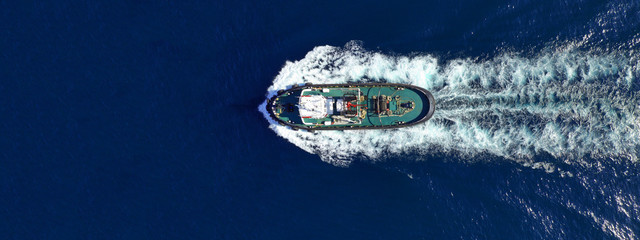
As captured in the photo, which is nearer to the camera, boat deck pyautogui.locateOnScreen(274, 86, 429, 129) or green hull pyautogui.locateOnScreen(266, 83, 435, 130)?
green hull pyautogui.locateOnScreen(266, 83, 435, 130)

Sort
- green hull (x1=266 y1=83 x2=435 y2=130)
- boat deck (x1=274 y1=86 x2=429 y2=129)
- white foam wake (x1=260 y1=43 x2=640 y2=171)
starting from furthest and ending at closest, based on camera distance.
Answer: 1. white foam wake (x1=260 y1=43 x2=640 y2=171)
2. boat deck (x1=274 y1=86 x2=429 y2=129)
3. green hull (x1=266 y1=83 x2=435 y2=130)

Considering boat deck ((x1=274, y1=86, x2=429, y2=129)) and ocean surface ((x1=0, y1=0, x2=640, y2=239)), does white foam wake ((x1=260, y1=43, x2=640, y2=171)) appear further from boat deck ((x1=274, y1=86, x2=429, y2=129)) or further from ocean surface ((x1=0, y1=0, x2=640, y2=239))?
boat deck ((x1=274, y1=86, x2=429, y2=129))

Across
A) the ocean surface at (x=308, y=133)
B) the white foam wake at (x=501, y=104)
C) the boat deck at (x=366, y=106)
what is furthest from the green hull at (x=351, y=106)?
the ocean surface at (x=308, y=133)

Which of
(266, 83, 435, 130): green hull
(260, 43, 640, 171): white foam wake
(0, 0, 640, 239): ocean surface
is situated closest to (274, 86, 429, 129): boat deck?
(266, 83, 435, 130): green hull

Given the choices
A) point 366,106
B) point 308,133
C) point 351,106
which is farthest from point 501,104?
point 308,133

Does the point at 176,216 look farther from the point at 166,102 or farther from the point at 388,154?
the point at 388,154

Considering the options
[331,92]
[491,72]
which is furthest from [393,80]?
[491,72]
